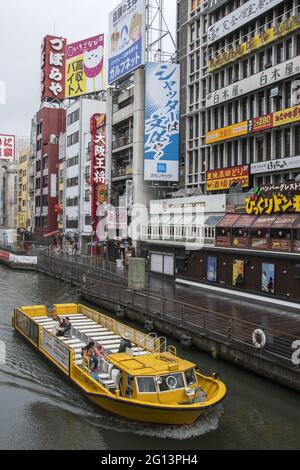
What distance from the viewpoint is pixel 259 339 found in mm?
21609

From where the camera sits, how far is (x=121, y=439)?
55.0 ft

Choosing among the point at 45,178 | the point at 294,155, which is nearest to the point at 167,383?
the point at 294,155

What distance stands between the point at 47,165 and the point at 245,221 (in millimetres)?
68269

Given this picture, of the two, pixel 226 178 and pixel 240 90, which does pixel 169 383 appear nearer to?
pixel 226 178

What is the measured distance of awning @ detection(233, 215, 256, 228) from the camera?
3556 centimetres

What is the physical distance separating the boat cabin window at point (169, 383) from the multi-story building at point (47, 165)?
7984 centimetres

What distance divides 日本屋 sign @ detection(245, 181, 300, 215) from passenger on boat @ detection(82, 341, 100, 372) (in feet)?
57.1

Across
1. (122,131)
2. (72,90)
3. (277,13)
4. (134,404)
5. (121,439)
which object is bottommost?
(121,439)

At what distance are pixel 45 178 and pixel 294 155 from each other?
2679 inches

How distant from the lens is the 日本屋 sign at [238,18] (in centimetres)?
4175

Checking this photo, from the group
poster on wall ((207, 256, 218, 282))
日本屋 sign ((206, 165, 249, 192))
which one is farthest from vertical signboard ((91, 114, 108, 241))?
poster on wall ((207, 256, 218, 282))

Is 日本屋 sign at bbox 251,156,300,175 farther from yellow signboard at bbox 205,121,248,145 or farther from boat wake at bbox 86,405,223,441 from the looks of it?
boat wake at bbox 86,405,223,441

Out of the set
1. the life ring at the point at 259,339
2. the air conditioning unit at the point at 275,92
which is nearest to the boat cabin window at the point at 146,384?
the life ring at the point at 259,339

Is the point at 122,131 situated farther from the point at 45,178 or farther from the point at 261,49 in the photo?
the point at 45,178
